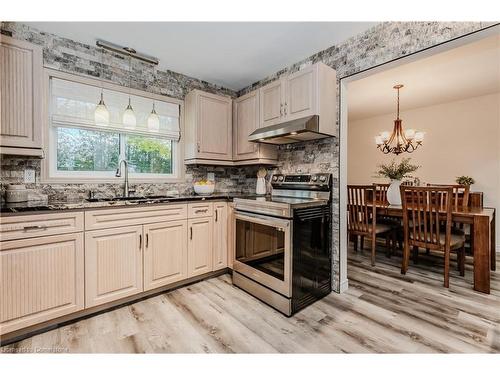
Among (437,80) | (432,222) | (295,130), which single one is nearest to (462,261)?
(432,222)

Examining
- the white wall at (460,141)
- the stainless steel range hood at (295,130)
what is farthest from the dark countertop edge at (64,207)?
the white wall at (460,141)

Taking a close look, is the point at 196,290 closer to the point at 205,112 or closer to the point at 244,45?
the point at 205,112

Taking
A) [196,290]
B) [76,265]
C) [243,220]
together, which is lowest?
[196,290]

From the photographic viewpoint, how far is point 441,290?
2416 mm

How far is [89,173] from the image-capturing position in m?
2.47

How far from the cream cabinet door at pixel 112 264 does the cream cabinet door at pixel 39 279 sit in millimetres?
62

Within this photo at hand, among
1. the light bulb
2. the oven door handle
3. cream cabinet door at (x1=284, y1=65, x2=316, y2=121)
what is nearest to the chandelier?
the light bulb

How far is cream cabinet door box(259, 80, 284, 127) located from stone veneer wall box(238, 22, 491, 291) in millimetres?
372

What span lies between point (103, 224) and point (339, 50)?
2.60m

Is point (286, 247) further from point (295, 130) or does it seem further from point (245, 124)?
point (245, 124)

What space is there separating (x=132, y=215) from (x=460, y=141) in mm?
5024

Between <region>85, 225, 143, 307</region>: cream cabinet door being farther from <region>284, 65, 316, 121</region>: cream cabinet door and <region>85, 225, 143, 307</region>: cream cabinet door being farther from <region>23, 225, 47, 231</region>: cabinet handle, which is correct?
<region>284, 65, 316, 121</region>: cream cabinet door
